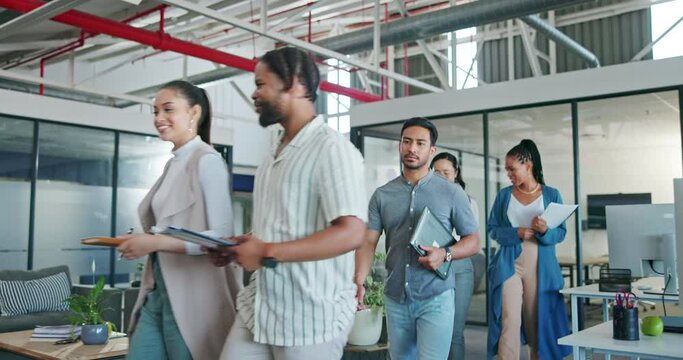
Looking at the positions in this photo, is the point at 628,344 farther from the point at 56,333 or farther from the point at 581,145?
the point at 581,145

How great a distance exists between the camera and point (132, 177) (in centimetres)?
894

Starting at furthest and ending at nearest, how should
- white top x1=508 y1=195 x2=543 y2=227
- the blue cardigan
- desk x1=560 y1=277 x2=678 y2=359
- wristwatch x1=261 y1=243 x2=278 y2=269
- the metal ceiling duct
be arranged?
1. the metal ceiling duct
2. white top x1=508 y1=195 x2=543 y2=227
3. the blue cardigan
4. desk x1=560 y1=277 x2=678 y2=359
5. wristwatch x1=261 y1=243 x2=278 y2=269

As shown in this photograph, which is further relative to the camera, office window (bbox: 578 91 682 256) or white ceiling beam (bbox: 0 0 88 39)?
office window (bbox: 578 91 682 256)

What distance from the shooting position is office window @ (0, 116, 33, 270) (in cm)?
759

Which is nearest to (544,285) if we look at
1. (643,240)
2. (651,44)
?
(643,240)

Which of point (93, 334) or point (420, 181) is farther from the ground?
point (420, 181)

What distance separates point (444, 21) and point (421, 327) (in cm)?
519

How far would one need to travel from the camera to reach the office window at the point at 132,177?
8.77m

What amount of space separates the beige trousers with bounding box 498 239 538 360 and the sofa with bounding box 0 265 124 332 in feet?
12.2

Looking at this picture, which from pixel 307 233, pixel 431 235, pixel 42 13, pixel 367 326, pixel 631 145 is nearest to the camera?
pixel 307 233

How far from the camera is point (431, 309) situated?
2.81m

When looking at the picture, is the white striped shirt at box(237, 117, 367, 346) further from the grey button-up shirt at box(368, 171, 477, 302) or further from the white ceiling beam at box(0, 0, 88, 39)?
the white ceiling beam at box(0, 0, 88, 39)

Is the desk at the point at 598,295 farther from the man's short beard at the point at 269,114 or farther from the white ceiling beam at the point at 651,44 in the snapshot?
the white ceiling beam at the point at 651,44

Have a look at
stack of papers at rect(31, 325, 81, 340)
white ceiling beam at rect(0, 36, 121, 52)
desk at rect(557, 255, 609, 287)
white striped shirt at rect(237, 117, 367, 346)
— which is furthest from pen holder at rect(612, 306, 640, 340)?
white ceiling beam at rect(0, 36, 121, 52)
